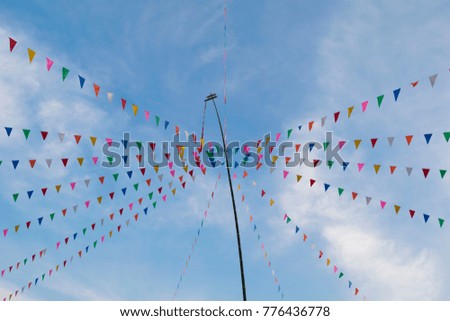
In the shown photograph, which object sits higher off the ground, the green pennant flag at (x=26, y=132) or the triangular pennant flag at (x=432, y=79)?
the triangular pennant flag at (x=432, y=79)

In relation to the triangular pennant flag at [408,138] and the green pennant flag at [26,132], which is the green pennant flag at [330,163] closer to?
the triangular pennant flag at [408,138]

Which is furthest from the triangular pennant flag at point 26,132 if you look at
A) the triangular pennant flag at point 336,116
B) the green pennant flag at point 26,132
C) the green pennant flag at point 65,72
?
the triangular pennant flag at point 336,116

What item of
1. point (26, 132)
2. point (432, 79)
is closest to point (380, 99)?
point (432, 79)

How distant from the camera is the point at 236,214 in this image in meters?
18.2

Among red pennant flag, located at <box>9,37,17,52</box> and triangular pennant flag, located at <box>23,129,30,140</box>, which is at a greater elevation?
red pennant flag, located at <box>9,37,17,52</box>

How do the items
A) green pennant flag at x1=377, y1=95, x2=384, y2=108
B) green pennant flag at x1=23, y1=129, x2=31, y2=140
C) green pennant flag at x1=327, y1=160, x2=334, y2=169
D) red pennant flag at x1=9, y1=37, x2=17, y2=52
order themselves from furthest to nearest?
green pennant flag at x1=327, y1=160, x2=334, y2=169
green pennant flag at x1=23, y1=129, x2=31, y2=140
green pennant flag at x1=377, y1=95, x2=384, y2=108
red pennant flag at x1=9, y1=37, x2=17, y2=52

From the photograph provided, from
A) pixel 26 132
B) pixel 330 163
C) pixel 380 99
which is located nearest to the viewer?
pixel 380 99

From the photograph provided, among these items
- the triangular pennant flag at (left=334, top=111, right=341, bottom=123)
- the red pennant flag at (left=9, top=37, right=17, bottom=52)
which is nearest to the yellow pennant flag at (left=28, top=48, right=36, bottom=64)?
the red pennant flag at (left=9, top=37, right=17, bottom=52)

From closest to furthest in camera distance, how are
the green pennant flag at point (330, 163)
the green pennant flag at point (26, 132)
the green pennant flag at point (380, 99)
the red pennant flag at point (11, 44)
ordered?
1. the red pennant flag at point (11, 44)
2. the green pennant flag at point (380, 99)
3. the green pennant flag at point (26, 132)
4. the green pennant flag at point (330, 163)

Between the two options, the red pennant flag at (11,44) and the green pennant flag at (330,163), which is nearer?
the red pennant flag at (11,44)

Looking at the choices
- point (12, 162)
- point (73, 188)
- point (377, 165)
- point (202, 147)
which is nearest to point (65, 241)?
point (73, 188)

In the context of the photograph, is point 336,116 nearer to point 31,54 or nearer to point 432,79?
point 432,79

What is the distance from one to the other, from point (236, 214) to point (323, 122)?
6.41m

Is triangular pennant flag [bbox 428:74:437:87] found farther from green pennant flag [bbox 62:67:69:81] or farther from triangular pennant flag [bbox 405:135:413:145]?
green pennant flag [bbox 62:67:69:81]
